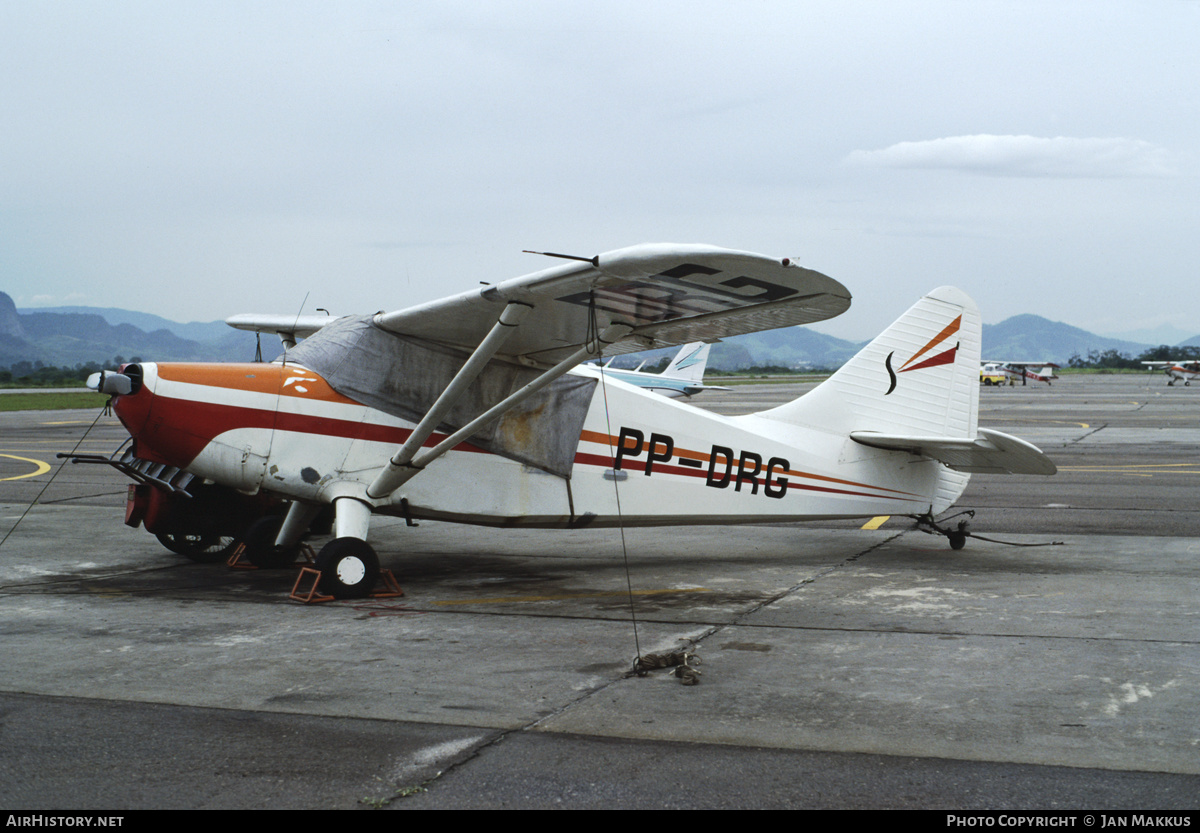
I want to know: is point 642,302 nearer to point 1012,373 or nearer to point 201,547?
point 201,547

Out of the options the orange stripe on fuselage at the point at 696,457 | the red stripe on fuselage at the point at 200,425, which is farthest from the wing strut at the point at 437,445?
the orange stripe on fuselage at the point at 696,457

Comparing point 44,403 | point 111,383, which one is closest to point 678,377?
point 44,403

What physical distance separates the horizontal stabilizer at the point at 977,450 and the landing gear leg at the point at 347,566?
501 centimetres

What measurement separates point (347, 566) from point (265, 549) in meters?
2.14

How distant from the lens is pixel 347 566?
761 cm

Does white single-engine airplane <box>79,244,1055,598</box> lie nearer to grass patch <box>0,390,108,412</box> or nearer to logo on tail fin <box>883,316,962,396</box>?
logo on tail fin <box>883,316,962,396</box>

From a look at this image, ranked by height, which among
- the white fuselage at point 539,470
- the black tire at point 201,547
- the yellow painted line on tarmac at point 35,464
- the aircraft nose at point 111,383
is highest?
the aircraft nose at point 111,383

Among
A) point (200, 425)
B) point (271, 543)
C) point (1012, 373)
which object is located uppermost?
point (1012, 373)

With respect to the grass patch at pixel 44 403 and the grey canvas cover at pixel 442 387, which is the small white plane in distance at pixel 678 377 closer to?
the grass patch at pixel 44 403

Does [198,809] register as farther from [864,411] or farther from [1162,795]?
[864,411]

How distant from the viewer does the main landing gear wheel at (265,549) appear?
9289 mm

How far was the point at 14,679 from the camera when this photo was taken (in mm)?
5520

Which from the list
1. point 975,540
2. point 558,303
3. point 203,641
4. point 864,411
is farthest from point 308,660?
point 975,540

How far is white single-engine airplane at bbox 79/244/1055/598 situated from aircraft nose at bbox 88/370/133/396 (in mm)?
16
